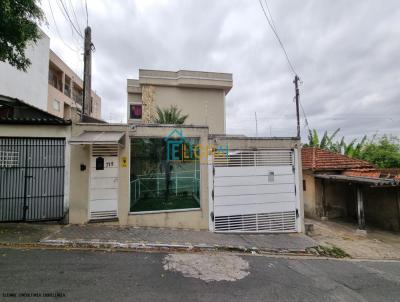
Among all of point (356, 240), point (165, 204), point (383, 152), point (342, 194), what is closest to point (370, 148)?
point (383, 152)

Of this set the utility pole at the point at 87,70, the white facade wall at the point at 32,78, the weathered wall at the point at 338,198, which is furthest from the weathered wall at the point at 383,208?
the white facade wall at the point at 32,78

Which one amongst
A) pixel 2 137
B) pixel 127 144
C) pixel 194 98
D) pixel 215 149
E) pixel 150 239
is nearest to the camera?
pixel 150 239

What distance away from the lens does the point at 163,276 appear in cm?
425

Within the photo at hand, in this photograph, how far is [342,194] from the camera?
13172 millimetres

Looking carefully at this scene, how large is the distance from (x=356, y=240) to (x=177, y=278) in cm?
870

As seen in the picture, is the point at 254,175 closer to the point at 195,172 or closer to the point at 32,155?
the point at 195,172

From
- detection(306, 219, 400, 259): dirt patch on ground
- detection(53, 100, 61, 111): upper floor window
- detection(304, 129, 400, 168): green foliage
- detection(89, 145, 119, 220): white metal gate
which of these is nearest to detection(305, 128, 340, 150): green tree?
detection(304, 129, 400, 168): green foliage

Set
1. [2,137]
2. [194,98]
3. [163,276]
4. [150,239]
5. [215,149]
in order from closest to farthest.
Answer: [163,276] < [150,239] < [2,137] < [215,149] < [194,98]

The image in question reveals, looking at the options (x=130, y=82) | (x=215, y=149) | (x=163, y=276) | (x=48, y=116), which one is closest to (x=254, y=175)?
(x=215, y=149)

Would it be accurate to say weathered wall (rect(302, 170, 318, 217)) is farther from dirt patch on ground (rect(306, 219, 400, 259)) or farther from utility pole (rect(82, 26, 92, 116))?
utility pole (rect(82, 26, 92, 116))

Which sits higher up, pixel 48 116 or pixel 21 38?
pixel 21 38

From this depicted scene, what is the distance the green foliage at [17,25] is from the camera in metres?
5.65

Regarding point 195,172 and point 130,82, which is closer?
point 195,172

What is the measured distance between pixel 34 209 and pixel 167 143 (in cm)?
475
